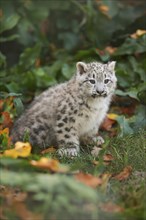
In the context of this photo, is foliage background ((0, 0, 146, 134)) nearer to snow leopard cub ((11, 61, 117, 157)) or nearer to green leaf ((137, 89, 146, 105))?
green leaf ((137, 89, 146, 105))

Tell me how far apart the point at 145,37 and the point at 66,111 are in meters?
2.60

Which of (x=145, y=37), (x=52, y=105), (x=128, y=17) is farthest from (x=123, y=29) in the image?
(x=52, y=105)

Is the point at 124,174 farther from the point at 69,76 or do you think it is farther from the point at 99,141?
the point at 69,76

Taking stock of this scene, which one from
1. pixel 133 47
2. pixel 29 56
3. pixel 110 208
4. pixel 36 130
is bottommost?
pixel 110 208

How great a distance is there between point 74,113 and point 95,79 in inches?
19.8

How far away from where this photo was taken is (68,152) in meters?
7.08

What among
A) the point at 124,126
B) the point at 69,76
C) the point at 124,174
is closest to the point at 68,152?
the point at 124,126

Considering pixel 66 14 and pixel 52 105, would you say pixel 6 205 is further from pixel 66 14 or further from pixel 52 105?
pixel 66 14

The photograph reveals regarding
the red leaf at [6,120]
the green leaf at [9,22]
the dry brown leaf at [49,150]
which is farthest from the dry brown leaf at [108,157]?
the green leaf at [9,22]

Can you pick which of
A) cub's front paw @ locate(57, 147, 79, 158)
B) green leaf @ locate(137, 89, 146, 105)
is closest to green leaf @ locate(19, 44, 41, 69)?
green leaf @ locate(137, 89, 146, 105)

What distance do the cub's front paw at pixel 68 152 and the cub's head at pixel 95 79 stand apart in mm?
705

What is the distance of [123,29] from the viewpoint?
10273 millimetres

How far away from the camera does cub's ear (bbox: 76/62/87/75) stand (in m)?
7.44

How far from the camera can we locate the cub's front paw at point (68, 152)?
697cm
